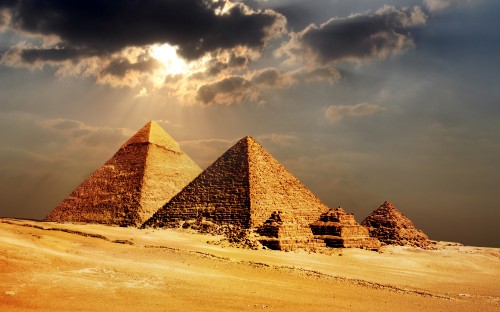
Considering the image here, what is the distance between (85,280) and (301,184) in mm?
31824

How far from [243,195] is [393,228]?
14693 mm

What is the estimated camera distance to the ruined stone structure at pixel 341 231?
31.8m

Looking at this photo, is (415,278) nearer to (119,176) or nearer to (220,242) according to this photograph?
(220,242)

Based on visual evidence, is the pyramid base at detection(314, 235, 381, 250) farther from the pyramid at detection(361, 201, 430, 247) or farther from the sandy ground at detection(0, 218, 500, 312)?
the sandy ground at detection(0, 218, 500, 312)

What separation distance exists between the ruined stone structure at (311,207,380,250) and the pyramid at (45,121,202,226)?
57.6 ft

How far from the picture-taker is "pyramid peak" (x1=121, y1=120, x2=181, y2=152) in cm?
5116

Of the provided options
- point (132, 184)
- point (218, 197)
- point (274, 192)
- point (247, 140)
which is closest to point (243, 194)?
point (218, 197)

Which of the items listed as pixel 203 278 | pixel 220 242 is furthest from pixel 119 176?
pixel 203 278

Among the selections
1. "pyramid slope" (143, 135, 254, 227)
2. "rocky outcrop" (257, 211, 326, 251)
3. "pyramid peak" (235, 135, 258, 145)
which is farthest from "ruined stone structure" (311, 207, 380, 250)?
"pyramid peak" (235, 135, 258, 145)

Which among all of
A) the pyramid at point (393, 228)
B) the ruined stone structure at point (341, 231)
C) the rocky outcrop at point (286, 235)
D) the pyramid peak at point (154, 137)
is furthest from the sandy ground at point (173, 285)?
the pyramid peak at point (154, 137)

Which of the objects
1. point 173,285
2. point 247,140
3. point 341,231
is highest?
point 247,140

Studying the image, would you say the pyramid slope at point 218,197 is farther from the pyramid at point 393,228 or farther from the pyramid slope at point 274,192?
the pyramid at point 393,228

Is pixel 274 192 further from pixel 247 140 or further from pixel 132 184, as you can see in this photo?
pixel 132 184

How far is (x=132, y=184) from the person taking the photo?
1789 inches
